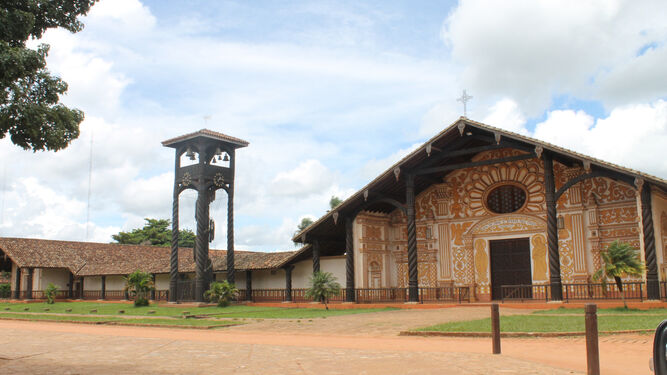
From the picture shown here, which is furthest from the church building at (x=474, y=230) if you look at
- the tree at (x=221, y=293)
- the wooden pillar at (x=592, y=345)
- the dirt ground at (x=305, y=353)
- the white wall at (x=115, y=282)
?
the wooden pillar at (x=592, y=345)

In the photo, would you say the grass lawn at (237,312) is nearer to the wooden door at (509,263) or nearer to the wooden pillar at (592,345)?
the wooden door at (509,263)

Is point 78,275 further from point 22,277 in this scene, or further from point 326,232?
point 326,232

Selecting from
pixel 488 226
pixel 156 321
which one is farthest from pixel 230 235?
pixel 488 226

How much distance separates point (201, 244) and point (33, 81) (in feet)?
69.7

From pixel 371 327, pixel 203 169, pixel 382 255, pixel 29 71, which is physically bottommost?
pixel 371 327

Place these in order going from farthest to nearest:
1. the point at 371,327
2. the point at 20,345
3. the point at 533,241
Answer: the point at 533,241
the point at 371,327
the point at 20,345

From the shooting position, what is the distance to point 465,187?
25.7 metres

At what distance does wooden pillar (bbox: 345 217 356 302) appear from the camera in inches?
985

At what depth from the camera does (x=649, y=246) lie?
61.7 ft

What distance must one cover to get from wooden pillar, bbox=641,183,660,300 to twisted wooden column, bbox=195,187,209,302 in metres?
18.7

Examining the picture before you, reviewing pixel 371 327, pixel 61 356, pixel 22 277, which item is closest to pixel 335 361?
pixel 61 356

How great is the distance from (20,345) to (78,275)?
28.3 m

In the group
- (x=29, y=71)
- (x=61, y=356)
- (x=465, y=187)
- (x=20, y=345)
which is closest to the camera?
(x=29, y=71)

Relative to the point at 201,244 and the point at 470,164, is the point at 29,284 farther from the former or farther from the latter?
the point at 470,164
